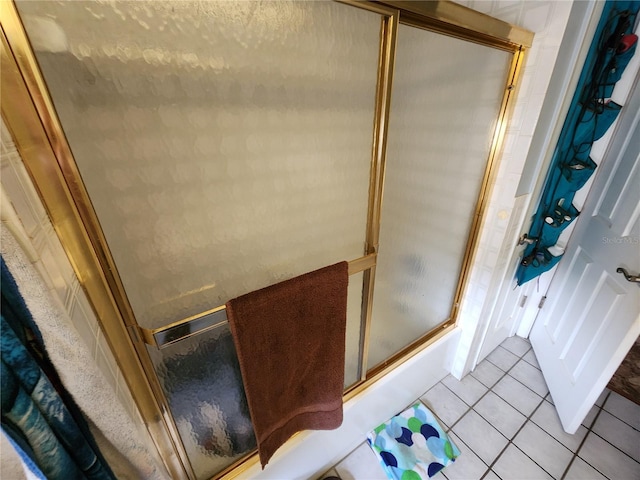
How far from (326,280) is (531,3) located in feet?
3.99

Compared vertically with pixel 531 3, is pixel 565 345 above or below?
below

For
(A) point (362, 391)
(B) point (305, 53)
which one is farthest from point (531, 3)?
(A) point (362, 391)

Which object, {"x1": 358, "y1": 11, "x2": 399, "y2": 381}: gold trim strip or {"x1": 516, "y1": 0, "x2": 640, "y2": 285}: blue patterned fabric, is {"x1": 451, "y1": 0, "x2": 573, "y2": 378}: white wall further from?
{"x1": 358, "y1": 11, "x2": 399, "y2": 381}: gold trim strip

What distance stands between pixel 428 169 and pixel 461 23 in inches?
17.1

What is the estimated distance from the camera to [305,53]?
0.63 metres

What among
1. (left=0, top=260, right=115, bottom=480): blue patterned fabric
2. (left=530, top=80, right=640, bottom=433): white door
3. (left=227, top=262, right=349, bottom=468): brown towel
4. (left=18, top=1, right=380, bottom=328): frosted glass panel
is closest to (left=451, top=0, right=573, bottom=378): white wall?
(left=530, top=80, right=640, bottom=433): white door

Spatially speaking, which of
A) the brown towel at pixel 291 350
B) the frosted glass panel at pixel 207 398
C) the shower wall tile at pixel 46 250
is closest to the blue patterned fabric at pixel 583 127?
the brown towel at pixel 291 350

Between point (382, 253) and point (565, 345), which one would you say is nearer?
point (382, 253)

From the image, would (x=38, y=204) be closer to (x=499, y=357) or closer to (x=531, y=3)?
(x=531, y=3)

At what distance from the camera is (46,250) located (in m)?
0.42

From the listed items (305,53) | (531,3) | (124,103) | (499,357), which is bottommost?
(499,357)

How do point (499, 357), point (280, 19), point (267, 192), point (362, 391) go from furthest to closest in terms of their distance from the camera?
point (499, 357), point (362, 391), point (267, 192), point (280, 19)

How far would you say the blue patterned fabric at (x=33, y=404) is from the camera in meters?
0.29

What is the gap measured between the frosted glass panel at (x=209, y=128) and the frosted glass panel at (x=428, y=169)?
0.16 meters
